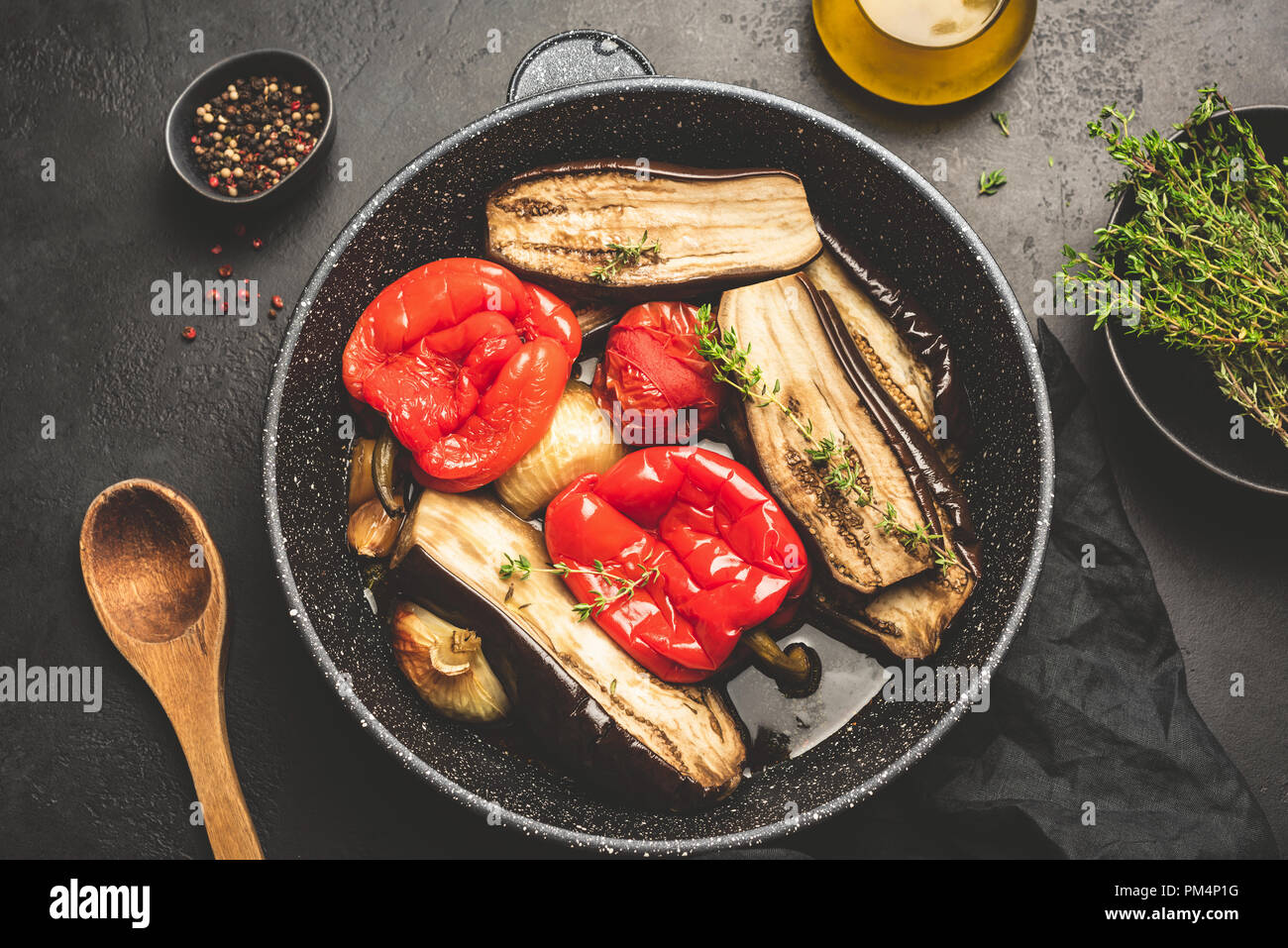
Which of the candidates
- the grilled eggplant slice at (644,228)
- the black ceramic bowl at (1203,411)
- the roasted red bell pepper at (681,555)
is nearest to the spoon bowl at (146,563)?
the roasted red bell pepper at (681,555)

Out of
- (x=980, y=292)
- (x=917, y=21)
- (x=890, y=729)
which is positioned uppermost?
(x=917, y=21)

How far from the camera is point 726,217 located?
87.2 inches

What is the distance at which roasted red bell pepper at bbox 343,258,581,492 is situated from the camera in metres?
2.10

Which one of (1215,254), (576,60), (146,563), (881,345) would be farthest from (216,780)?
(1215,254)

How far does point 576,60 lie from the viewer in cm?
253

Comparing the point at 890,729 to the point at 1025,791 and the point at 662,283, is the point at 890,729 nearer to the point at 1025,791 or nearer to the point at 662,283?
the point at 1025,791

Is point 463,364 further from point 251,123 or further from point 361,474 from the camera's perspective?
point 251,123

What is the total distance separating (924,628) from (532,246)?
1.33 meters

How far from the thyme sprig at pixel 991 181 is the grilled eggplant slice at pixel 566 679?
1.61m

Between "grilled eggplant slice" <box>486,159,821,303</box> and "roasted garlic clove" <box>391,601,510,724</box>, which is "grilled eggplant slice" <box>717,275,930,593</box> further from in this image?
"roasted garlic clove" <box>391,601,510,724</box>

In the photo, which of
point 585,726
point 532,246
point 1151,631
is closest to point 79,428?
point 532,246

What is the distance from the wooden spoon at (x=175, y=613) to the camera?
7.52ft

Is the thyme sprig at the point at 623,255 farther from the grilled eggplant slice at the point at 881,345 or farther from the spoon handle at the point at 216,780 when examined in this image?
the spoon handle at the point at 216,780

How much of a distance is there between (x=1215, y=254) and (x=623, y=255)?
150cm
